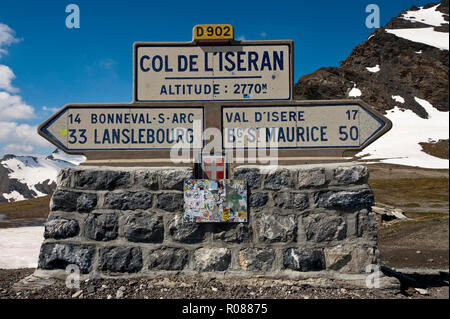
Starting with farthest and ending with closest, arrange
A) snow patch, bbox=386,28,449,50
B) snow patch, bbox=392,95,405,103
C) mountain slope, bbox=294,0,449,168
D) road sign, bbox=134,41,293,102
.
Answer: snow patch, bbox=386,28,449,50, snow patch, bbox=392,95,405,103, mountain slope, bbox=294,0,449,168, road sign, bbox=134,41,293,102

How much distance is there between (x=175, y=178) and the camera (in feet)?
13.0

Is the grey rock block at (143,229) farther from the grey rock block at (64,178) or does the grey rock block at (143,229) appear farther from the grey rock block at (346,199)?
the grey rock block at (346,199)

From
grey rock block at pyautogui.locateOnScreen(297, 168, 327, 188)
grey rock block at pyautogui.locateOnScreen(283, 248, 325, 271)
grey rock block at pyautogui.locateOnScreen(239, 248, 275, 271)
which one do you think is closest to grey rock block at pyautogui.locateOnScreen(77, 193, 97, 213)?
grey rock block at pyautogui.locateOnScreen(239, 248, 275, 271)

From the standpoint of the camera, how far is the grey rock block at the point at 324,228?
3848mm

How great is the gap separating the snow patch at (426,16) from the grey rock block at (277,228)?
160 metres

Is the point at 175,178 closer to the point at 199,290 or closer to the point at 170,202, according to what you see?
the point at 170,202

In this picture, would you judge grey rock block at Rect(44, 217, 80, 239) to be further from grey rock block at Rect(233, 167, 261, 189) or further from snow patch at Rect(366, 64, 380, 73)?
snow patch at Rect(366, 64, 380, 73)

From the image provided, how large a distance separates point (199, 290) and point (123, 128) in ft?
7.55

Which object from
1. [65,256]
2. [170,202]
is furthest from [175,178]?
[65,256]

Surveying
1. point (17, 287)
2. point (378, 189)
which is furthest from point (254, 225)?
point (378, 189)

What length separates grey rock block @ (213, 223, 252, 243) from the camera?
3.86 metres

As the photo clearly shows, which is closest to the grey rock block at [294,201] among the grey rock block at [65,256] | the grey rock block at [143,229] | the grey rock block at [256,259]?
the grey rock block at [256,259]

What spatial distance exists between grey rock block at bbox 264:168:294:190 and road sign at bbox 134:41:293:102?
41.8 inches

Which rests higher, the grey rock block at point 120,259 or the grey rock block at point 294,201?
the grey rock block at point 294,201
